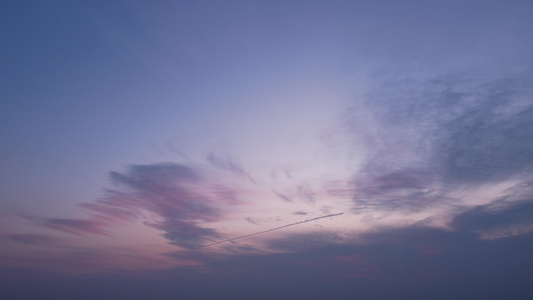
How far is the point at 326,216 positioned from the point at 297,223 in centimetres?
366

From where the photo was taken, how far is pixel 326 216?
34.0 meters

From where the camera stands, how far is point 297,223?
35656mm
